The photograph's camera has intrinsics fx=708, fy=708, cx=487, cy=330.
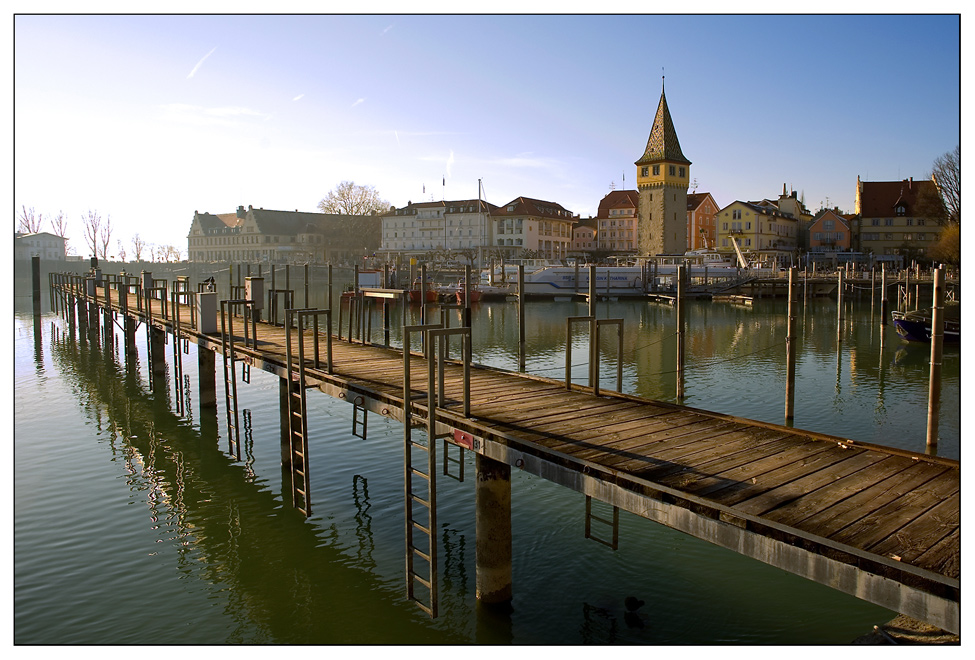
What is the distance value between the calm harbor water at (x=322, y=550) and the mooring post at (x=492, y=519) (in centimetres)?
60

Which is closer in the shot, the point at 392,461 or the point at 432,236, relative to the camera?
the point at 392,461

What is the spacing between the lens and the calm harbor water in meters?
9.18

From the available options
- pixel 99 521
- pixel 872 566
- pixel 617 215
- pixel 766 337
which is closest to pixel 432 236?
pixel 617 215

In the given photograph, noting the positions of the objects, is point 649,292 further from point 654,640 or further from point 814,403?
point 654,640

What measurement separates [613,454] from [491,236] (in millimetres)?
106118

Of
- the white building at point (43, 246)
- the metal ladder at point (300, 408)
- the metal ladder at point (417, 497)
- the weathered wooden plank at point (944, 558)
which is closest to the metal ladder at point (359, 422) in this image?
the metal ladder at point (300, 408)

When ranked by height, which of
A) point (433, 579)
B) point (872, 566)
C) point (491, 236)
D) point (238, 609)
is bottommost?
point (238, 609)

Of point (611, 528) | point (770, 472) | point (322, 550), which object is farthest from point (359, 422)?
point (770, 472)

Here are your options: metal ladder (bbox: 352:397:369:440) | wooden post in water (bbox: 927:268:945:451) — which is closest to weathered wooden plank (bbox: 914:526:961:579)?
wooden post in water (bbox: 927:268:945:451)

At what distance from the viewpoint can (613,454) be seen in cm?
809

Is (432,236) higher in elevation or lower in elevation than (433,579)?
higher

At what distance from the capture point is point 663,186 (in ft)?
294

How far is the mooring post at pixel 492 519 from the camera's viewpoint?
8.91 metres

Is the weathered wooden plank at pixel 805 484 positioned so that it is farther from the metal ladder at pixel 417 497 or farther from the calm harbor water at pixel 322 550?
the metal ladder at pixel 417 497
